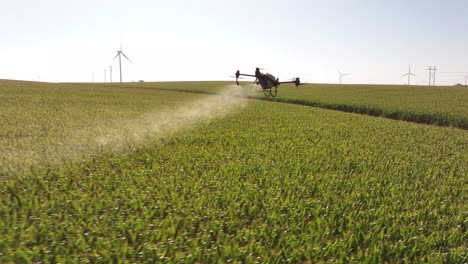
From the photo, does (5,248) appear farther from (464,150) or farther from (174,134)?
(464,150)

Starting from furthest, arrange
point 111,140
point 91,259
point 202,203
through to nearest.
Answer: point 111,140
point 202,203
point 91,259

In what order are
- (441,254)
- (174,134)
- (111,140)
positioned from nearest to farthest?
(441,254) → (111,140) → (174,134)

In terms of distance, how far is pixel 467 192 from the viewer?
7227 millimetres

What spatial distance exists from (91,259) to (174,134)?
9692 millimetres

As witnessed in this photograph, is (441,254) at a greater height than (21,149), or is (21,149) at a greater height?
(21,149)

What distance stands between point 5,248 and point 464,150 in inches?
574

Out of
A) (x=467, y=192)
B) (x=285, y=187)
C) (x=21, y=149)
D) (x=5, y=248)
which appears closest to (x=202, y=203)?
(x=285, y=187)

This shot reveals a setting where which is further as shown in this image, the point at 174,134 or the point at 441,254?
the point at 174,134

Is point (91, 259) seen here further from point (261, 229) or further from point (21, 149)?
point (21, 149)

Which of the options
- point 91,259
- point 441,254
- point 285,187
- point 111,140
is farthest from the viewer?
point 111,140

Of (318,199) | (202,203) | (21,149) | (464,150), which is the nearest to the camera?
(202,203)

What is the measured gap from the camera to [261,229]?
4832 mm

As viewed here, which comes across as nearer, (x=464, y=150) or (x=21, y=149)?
(x=21, y=149)

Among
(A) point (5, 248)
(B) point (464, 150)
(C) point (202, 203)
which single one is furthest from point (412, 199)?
(B) point (464, 150)
